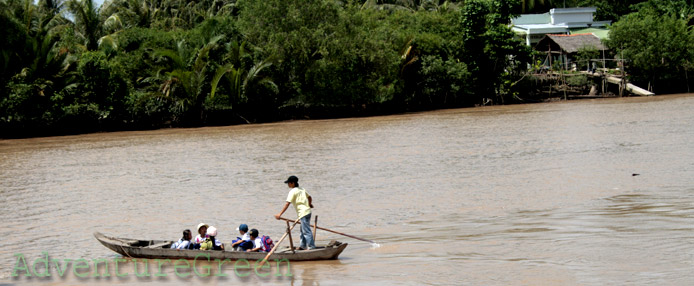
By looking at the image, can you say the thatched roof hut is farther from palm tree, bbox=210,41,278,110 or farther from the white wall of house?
palm tree, bbox=210,41,278,110

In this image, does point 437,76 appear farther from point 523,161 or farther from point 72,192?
point 72,192

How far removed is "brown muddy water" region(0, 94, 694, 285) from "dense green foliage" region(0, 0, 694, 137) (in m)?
4.00

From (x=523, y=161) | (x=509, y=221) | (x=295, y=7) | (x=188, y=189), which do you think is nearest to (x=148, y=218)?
(x=188, y=189)

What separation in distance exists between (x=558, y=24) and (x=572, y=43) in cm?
818

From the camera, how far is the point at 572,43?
45500 millimetres

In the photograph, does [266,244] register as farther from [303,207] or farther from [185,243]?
[185,243]

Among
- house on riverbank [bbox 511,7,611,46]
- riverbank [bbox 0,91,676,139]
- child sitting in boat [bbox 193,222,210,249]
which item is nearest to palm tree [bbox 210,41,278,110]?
riverbank [bbox 0,91,676,139]

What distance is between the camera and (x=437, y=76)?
40188 millimetres

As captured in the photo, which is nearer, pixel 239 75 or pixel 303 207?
pixel 303 207

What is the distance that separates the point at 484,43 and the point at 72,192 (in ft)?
93.1

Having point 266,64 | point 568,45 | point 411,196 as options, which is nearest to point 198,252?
point 411,196

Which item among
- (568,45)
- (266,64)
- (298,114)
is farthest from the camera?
(568,45)

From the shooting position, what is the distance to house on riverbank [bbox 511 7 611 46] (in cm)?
5175

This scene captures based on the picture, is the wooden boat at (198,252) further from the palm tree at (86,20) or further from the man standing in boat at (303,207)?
the palm tree at (86,20)
